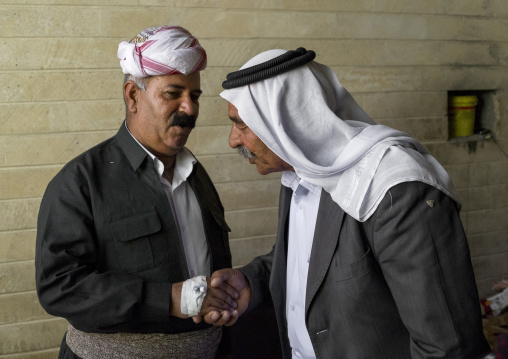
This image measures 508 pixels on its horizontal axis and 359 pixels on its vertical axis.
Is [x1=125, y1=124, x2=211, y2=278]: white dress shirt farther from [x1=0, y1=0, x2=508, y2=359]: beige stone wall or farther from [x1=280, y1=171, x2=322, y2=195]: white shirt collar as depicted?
[x1=0, y1=0, x2=508, y2=359]: beige stone wall

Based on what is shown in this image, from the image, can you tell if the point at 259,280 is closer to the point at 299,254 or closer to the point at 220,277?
the point at 220,277

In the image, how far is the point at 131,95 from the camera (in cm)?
218

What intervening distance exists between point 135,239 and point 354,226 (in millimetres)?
893

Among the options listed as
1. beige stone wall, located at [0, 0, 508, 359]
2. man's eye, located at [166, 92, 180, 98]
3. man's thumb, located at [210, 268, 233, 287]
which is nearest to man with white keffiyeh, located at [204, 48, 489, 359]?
man's thumb, located at [210, 268, 233, 287]

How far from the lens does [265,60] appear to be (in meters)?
1.78

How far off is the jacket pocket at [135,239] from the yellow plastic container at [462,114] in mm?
3127

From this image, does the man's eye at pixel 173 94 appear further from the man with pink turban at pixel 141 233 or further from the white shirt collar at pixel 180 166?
the white shirt collar at pixel 180 166

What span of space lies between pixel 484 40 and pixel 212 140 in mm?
2398

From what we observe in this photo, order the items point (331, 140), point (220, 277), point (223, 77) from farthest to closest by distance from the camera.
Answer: point (223, 77)
point (220, 277)
point (331, 140)

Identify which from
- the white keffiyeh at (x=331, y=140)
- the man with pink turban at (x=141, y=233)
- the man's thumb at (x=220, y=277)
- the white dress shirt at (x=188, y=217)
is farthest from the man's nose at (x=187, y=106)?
the man's thumb at (x=220, y=277)

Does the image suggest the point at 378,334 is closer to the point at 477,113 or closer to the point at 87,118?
the point at 87,118

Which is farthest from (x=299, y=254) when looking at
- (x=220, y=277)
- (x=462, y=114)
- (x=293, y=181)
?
(x=462, y=114)

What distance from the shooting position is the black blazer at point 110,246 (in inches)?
72.1

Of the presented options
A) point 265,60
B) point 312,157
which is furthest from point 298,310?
point 265,60
